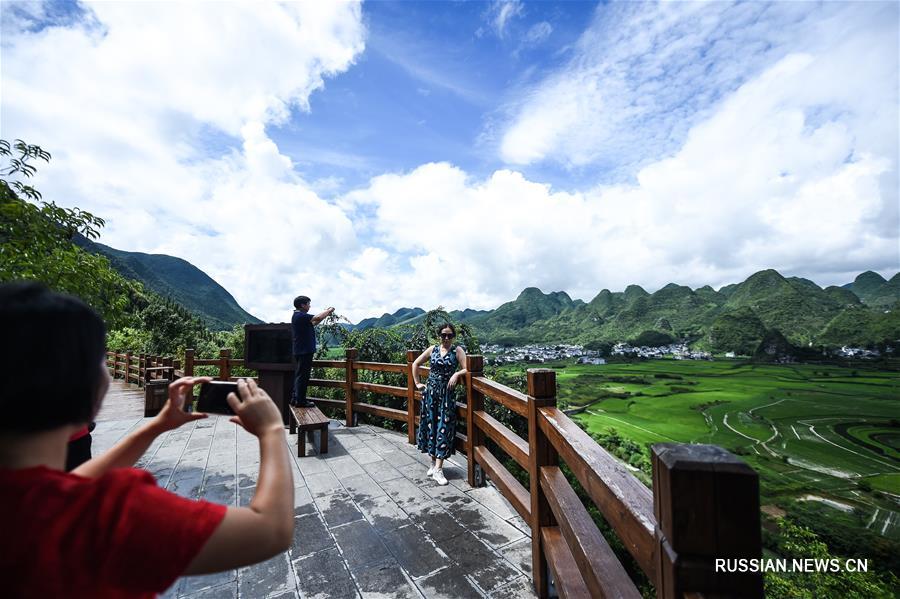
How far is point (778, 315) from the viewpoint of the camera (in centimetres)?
10744

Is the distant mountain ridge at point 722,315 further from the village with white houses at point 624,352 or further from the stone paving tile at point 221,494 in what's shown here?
the stone paving tile at point 221,494

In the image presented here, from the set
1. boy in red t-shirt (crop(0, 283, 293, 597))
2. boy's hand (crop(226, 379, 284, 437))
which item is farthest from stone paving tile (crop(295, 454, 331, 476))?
boy in red t-shirt (crop(0, 283, 293, 597))

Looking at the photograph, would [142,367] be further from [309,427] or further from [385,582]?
[385,582]

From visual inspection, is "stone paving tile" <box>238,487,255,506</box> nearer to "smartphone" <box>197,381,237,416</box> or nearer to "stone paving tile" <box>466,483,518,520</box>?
"stone paving tile" <box>466,483,518,520</box>

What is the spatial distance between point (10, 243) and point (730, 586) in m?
5.50

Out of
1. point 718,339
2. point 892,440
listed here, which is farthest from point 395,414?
point 718,339

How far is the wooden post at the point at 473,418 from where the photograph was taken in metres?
4.09

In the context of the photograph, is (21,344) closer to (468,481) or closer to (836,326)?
(468,481)

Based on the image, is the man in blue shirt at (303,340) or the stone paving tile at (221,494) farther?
the man in blue shirt at (303,340)

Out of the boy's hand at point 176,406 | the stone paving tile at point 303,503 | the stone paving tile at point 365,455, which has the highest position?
the boy's hand at point 176,406

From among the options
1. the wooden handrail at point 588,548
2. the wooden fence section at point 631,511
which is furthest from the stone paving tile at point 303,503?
the wooden handrail at point 588,548

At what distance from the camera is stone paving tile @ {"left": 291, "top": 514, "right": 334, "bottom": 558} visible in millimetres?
2967

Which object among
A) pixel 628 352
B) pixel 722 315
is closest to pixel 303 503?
pixel 628 352

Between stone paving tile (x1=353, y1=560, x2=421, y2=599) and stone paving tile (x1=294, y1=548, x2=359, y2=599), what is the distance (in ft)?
0.23
